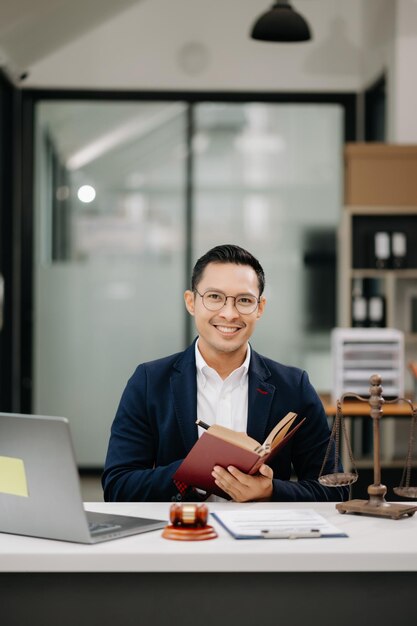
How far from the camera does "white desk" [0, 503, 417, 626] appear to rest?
5.84 ft

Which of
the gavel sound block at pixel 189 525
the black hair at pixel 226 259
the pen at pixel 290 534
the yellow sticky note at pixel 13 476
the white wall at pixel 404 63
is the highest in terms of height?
the white wall at pixel 404 63

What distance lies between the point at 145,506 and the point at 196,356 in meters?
0.53

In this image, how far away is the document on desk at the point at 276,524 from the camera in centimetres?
192

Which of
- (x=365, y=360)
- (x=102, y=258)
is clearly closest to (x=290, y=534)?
(x=365, y=360)

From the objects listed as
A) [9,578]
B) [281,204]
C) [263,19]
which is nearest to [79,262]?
[281,204]

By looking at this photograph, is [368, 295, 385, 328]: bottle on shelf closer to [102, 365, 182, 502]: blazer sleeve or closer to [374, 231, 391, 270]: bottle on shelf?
[374, 231, 391, 270]: bottle on shelf

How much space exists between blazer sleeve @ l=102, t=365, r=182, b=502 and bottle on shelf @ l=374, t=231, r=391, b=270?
3.45 metres

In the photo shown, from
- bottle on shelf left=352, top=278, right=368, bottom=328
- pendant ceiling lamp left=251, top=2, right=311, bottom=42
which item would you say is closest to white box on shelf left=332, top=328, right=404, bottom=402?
bottle on shelf left=352, top=278, right=368, bottom=328

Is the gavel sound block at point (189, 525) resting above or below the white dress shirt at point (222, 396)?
below

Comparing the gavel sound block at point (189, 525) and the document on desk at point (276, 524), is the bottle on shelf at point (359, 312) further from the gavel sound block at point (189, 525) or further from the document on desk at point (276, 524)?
the gavel sound block at point (189, 525)

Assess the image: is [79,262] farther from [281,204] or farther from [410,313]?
[410,313]

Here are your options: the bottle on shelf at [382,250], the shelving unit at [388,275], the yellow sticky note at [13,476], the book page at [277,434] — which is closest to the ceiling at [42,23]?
the shelving unit at [388,275]

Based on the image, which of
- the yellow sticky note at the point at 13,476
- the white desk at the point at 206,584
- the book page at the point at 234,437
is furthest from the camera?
the book page at the point at 234,437

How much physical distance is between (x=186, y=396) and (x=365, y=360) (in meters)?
2.77
